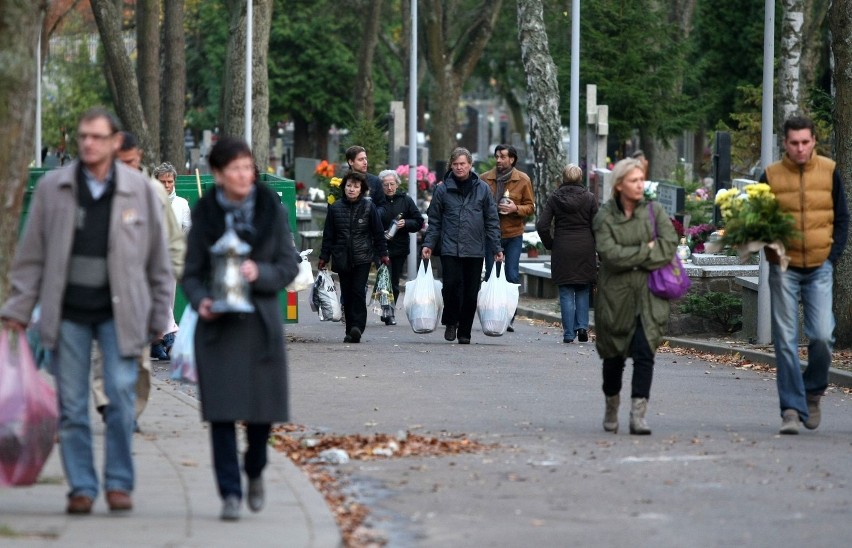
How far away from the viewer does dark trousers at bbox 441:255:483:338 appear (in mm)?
16562

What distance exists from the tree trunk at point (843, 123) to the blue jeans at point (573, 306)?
3100 mm

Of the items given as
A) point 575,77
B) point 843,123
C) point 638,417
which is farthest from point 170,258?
point 575,77

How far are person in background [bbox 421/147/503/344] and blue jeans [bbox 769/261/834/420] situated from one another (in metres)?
6.12

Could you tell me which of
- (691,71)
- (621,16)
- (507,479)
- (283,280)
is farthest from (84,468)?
(691,71)

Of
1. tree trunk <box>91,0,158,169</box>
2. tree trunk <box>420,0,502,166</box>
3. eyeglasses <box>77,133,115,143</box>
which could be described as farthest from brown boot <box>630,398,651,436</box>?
tree trunk <box>420,0,502,166</box>

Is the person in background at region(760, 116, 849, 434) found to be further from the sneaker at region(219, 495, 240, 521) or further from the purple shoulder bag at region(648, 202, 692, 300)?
the sneaker at region(219, 495, 240, 521)

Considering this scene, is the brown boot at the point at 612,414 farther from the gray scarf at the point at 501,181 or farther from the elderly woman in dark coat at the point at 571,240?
the gray scarf at the point at 501,181

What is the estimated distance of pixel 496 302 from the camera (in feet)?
54.7

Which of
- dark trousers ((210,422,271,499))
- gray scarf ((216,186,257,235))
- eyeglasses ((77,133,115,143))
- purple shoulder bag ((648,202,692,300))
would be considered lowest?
dark trousers ((210,422,271,499))

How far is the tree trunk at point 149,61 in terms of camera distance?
3186 centimetres

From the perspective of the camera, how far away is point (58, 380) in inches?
293

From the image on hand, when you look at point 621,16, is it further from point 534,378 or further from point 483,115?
point 483,115

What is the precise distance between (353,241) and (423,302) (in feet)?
3.07

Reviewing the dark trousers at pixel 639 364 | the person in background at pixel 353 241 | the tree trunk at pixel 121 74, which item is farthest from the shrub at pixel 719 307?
the tree trunk at pixel 121 74
